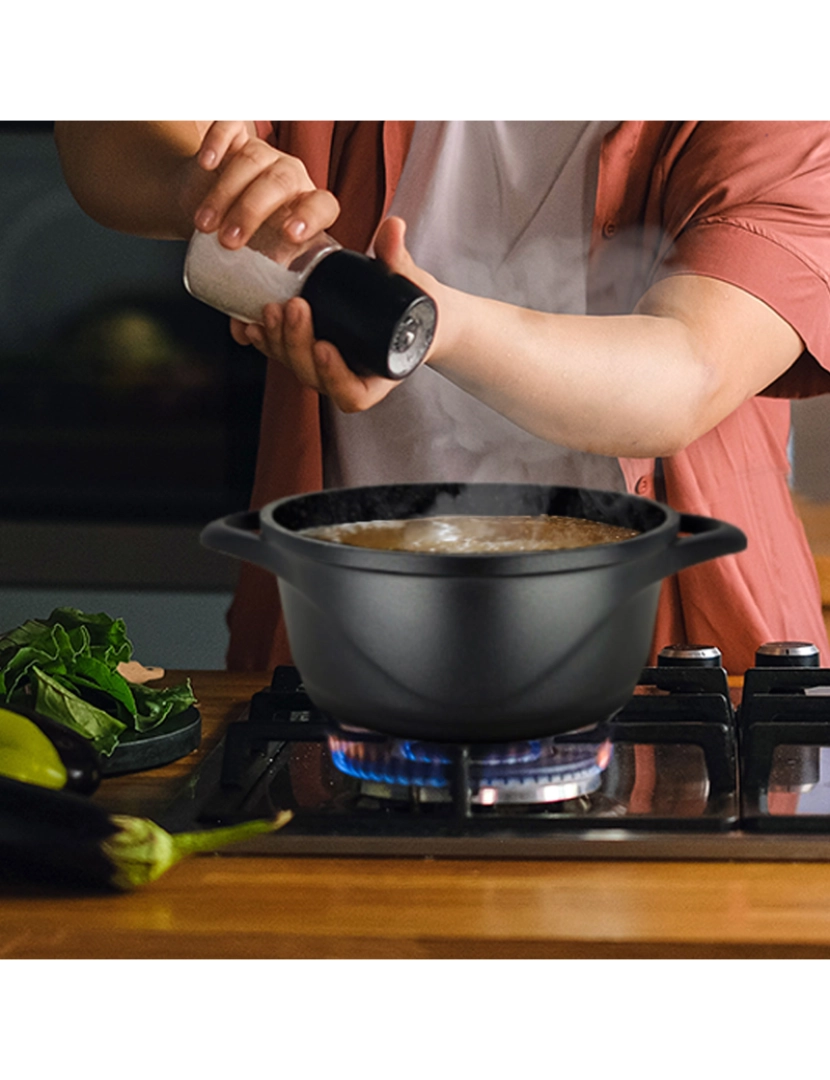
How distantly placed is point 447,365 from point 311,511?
9.1 inches

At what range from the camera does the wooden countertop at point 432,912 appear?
2.37 ft

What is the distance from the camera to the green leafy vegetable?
98cm

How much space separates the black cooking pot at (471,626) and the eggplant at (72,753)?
172mm

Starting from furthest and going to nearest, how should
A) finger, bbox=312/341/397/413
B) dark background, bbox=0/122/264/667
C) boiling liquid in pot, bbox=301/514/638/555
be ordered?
1. dark background, bbox=0/122/264/667
2. finger, bbox=312/341/397/413
3. boiling liquid in pot, bbox=301/514/638/555

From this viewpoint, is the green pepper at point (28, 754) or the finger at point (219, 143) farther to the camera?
the finger at point (219, 143)

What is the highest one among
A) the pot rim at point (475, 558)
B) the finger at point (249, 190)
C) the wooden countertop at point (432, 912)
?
the finger at point (249, 190)

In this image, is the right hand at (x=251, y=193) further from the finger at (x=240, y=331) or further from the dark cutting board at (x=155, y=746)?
the dark cutting board at (x=155, y=746)

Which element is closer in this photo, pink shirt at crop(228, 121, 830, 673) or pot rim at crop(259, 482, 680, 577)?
pot rim at crop(259, 482, 680, 577)

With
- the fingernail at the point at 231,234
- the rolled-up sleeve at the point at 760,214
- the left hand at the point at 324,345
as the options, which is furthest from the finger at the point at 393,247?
the rolled-up sleeve at the point at 760,214

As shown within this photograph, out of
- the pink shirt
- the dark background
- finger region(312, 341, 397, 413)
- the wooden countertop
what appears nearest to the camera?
the wooden countertop

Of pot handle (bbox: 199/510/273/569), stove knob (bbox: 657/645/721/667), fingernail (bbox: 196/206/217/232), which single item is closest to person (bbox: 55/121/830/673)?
fingernail (bbox: 196/206/217/232)

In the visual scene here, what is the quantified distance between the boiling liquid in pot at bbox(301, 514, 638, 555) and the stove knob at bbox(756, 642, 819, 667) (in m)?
0.25

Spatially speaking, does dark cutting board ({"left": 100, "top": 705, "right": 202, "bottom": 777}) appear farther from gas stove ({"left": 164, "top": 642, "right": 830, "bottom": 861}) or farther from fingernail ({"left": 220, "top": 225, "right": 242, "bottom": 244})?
fingernail ({"left": 220, "top": 225, "right": 242, "bottom": 244})

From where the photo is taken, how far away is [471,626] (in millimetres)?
804
